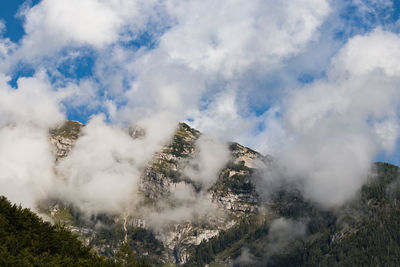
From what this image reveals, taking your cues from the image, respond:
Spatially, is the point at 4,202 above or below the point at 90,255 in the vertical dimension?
above

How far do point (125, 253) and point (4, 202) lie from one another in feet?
207

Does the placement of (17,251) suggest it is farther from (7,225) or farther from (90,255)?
(90,255)

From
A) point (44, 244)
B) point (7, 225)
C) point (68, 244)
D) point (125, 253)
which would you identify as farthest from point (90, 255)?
point (125, 253)

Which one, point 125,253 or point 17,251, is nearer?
point 17,251

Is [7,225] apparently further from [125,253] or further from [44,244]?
[125,253]

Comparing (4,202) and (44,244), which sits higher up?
(4,202)

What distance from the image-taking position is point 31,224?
154m

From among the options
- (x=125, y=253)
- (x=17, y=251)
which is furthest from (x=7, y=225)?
(x=125, y=253)

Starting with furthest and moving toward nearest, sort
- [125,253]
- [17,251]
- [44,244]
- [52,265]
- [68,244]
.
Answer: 1. [125,253]
2. [68,244]
3. [44,244]
4. [17,251]
5. [52,265]

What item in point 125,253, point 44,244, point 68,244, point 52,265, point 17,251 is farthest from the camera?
point 125,253

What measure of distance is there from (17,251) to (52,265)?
1556 cm

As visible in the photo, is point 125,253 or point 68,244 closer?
point 68,244

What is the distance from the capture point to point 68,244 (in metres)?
153

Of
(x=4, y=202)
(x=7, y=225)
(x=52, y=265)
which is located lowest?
(x=52, y=265)
